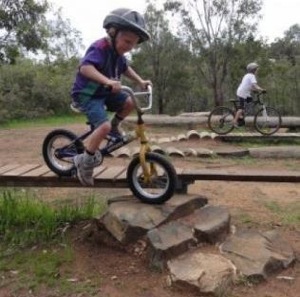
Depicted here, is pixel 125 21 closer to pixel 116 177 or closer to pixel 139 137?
pixel 139 137

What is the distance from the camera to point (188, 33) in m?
20.3

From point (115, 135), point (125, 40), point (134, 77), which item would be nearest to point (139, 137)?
point (115, 135)

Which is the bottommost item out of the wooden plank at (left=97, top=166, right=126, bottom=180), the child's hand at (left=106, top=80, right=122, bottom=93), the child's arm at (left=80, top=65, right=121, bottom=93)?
the wooden plank at (left=97, top=166, right=126, bottom=180)

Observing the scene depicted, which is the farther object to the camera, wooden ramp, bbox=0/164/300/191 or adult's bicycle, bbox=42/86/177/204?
wooden ramp, bbox=0/164/300/191

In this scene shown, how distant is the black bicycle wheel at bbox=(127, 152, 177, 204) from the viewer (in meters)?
4.38

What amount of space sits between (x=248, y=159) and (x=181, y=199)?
527cm

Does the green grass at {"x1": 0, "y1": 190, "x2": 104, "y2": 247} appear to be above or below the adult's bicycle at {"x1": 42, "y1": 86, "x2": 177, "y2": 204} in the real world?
below

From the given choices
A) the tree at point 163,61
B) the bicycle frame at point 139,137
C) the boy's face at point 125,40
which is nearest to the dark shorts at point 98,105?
the bicycle frame at point 139,137

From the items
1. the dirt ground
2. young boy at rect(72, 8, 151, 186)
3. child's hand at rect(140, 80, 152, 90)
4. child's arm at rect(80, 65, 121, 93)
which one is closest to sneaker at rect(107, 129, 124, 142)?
young boy at rect(72, 8, 151, 186)

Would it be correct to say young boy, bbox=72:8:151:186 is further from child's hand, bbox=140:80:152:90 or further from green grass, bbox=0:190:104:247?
green grass, bbox=0:190:104:247

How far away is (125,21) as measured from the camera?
162 inches

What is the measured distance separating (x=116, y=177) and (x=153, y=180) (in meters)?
0.40

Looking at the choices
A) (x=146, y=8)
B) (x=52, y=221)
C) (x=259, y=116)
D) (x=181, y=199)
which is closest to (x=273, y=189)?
(x=181, y=199)

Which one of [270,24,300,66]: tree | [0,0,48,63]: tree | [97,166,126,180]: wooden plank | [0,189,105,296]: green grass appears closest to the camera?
[0,189,105,296]: green grass
